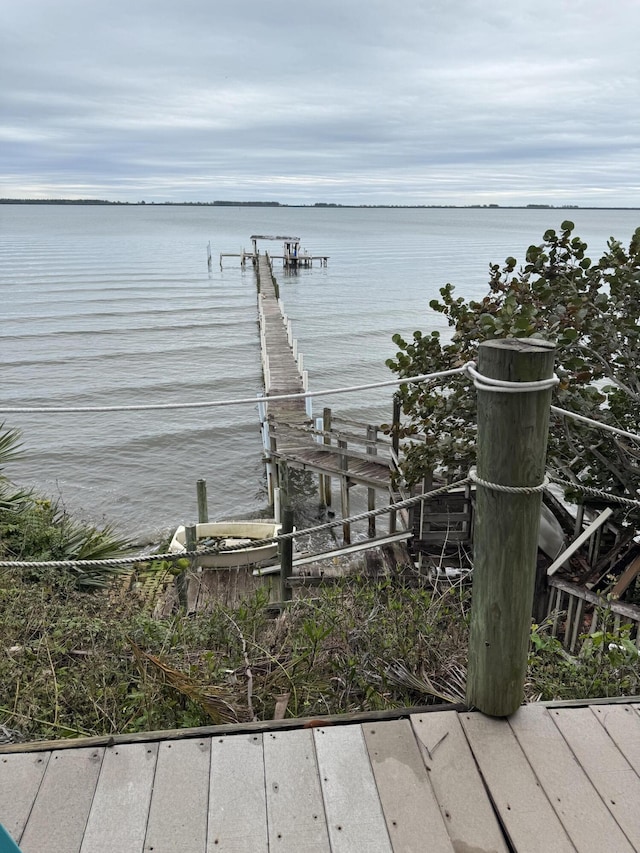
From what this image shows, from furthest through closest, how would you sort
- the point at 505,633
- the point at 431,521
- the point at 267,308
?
the point at 267,308 < the point at 431,521 < the point at 505,633

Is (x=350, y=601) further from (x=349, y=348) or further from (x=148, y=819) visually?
(x=349, y=348)

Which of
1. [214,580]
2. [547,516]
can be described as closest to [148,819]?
[547,516]

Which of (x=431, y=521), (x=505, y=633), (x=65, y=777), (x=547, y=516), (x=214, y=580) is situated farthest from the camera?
(x=214, y=580)

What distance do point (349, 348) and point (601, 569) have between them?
1043 inches

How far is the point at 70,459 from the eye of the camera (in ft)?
62.0

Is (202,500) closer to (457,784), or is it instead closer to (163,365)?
(457,784)

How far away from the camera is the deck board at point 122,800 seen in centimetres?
218

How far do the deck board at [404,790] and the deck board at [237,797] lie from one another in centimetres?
43

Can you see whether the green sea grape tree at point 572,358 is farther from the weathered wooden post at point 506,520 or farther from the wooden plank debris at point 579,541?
the weathered wooden post at point 506,520

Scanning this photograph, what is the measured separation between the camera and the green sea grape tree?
6246 millimetres

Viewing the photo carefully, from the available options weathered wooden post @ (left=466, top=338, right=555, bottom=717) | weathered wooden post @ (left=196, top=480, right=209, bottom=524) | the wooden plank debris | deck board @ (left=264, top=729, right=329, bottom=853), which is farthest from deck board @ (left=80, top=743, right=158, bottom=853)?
weathered wooden post @ (left=196, top=480, right=209, bottom=524)

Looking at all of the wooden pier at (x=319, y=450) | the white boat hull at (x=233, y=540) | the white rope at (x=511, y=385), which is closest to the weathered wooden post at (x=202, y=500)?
the white boat hull at (x=233, y=540)

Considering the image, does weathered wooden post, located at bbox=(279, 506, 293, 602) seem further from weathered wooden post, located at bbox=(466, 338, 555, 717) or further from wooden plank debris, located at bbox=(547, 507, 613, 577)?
weathered wooden post, located at bbox=(466, 338, 555, 717)

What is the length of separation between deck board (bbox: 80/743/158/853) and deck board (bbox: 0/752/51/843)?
0.22 m
